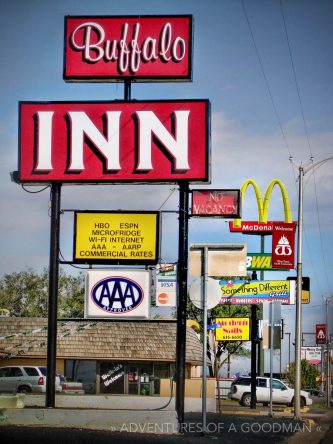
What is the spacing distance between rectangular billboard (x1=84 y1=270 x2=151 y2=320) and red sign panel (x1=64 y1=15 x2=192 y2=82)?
14.6ft

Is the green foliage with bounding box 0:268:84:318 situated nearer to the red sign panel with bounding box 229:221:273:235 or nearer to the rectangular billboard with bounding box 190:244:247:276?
the red sign panel with bounding box 229:221:273:235

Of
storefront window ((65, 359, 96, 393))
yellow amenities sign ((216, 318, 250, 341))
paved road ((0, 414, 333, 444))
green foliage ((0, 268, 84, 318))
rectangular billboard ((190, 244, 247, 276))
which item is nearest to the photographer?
paved road ((0, 414, 333, 444))

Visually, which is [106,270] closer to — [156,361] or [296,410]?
[296,410]

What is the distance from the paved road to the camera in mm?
14235

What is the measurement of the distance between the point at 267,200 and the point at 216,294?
33.5m

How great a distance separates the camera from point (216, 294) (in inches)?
668

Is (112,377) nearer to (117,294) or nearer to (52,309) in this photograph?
(117,294)

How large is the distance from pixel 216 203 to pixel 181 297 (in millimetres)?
2357

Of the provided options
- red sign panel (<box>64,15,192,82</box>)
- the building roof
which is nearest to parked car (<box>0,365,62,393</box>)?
the building roof

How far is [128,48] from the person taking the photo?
1859 centimetres

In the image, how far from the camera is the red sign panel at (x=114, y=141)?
58.3 feet

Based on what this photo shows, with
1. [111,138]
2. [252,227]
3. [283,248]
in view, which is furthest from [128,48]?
[252,227]

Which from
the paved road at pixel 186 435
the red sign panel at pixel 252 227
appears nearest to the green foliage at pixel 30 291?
the red sign panel at pixel 252 227

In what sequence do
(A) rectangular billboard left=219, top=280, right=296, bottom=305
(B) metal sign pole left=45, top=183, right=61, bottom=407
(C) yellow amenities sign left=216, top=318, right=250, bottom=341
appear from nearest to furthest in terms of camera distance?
1. (B) metal sign pole left=45, top=183, right=61, bottom=407
2. (A) rectangular billboard left=219, top=280, right=296, bottom=305
3. (C) yellow amenities sign left=216, top=318, right=250, bottom=341
